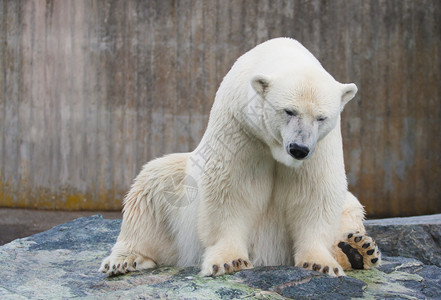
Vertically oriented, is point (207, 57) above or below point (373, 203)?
above

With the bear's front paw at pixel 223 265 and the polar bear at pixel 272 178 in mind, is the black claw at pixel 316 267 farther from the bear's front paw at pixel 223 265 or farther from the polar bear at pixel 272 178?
the bear's front paw at pixel 223 265

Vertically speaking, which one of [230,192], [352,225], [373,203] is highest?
[230,192]

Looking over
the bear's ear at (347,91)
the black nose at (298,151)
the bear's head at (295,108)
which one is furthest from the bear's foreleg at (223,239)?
the bear's ear at (347,91)

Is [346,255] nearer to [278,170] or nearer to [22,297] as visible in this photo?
[278,170]

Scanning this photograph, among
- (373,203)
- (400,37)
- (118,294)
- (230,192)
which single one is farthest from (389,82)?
(118,294)

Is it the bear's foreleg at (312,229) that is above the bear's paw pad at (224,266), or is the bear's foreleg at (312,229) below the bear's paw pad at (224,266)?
above

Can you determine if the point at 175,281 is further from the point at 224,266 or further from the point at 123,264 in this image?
the point at 123,264

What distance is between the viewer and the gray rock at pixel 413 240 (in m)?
4.41

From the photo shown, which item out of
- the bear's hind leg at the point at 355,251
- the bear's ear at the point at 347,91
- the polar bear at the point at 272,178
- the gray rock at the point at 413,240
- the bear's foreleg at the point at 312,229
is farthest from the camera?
the gray rock at the point at 413,240

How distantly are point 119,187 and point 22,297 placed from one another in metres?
5.06

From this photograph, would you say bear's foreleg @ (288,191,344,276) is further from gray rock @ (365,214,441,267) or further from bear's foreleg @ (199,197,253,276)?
gray rock @ (365,214,441,267)

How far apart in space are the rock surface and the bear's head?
0.56 m

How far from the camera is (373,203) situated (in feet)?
25.8

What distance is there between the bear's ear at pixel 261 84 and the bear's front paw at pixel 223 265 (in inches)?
32.2
